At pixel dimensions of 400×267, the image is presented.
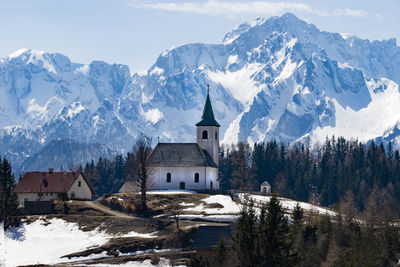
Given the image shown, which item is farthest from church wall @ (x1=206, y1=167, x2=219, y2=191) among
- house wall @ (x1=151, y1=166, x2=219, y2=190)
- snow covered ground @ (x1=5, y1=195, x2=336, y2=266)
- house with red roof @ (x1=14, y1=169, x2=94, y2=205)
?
house with red roof @ (x1=14, y1=169, x2=94, y2=205)

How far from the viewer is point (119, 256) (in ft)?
340

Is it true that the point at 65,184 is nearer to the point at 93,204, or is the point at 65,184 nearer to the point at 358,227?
the point at 93,204

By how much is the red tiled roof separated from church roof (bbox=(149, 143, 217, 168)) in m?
15.3

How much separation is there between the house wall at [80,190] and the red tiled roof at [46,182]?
926 millimetres

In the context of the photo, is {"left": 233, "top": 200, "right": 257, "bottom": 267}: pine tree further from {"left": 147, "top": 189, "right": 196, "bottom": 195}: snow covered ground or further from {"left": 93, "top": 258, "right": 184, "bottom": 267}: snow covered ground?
{"left": 147, "top": 189, "right": 196, "bottom": 195}: snow covered ground

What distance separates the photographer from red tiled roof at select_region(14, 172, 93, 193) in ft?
446

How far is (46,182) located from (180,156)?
24438mm

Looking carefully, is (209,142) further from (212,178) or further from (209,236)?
(209,236)

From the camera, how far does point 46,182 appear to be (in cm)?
13762

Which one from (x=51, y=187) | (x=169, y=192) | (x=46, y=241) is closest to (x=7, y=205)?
(x=46, y=241)

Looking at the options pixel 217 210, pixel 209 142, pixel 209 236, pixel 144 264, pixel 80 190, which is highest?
pixel 209 142

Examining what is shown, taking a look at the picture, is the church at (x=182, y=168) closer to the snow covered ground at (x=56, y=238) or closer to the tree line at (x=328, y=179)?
the snow covered ground at (x=56, y=238)

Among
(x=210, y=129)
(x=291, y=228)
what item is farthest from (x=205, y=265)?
(x=210, y=129)

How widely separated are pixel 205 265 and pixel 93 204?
186 ft
